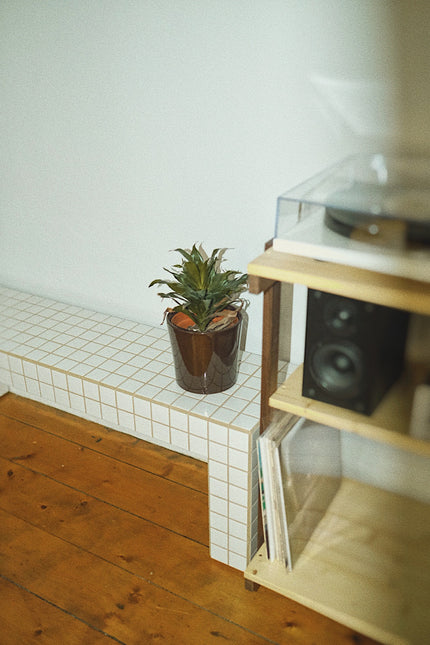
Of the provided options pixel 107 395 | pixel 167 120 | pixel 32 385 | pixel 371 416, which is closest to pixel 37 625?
pixel 107 395

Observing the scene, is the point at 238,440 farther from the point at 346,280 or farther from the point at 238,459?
the point at 346,280

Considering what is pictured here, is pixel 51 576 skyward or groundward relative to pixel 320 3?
groundward

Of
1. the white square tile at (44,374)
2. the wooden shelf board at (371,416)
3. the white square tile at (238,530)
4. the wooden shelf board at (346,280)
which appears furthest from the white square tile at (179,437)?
the wooden shelf board at (346,280)

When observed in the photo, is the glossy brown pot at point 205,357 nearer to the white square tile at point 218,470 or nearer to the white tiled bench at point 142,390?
the white tiled bench at point 142,390

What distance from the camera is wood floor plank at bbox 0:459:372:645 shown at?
→ 1436 mm

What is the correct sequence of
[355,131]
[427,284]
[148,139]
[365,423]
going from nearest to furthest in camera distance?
[427,284]
[365,423]
[355,131]
[148,139]

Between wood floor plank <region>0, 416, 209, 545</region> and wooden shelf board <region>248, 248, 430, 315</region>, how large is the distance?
2.75 ft

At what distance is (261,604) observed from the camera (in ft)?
4.87

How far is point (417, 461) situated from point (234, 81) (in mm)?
938

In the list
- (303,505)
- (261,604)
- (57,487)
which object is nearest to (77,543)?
(57,487)

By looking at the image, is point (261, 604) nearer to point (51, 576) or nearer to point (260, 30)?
point (51, 576)

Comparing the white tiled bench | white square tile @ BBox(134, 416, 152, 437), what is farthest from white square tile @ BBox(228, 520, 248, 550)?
white square tile @ BBox(134, 416, 152, 437)

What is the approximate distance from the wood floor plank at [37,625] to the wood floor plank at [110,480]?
0.34 m

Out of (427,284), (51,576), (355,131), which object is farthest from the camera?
(51,576)
